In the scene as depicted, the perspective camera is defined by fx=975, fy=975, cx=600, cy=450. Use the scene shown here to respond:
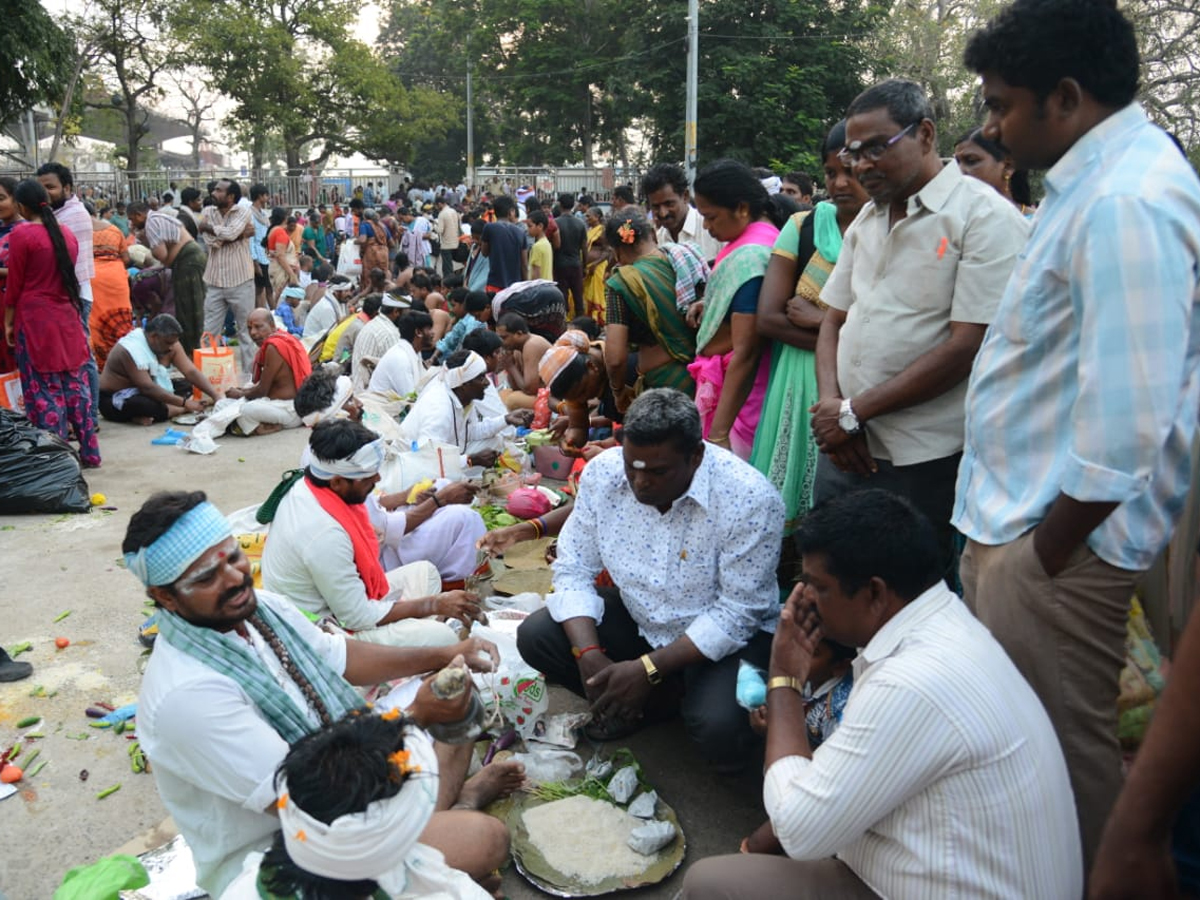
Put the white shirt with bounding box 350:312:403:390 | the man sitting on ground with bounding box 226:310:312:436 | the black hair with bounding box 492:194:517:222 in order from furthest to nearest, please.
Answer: the black hair with bounding box 492:194:517:222, the man sitting on ground with bounding box 226:310:312:436, the white shirt with bounding box 350:312:403:390

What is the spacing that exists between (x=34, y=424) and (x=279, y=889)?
19.6 ft

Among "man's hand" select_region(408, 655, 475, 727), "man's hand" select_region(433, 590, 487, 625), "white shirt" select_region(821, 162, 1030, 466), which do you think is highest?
"white shirt" select_region(821, 162, 1030, 466)

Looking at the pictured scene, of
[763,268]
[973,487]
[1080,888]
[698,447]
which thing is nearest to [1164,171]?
[973,487]

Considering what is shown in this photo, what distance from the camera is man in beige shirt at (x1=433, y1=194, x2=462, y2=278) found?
51.9ft

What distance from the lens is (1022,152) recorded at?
2082 millimetres

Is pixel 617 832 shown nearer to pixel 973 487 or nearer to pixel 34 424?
pixel 973 487

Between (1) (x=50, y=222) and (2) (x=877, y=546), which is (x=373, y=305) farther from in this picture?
(2) (x=877, y=546)

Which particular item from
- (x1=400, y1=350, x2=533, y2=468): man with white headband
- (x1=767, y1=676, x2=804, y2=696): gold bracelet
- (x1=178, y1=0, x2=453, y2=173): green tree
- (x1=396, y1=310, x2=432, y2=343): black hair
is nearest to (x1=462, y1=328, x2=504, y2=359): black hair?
(x1=400, y1=350, x2=533, y2=468): man with white headband

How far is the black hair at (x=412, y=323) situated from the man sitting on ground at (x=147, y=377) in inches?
88.0

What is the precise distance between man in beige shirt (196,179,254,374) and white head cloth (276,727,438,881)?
8851mm

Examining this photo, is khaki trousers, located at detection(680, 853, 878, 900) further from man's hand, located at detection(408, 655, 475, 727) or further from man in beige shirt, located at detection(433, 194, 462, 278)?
man in beige shirt, located at detection(433, 194, 462, 278)

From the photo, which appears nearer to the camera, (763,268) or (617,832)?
(617,832)

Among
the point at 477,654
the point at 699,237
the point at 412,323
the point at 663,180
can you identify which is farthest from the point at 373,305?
the point at 477,654

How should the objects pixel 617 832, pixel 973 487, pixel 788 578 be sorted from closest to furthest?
pixel 973 487
pixel 617 832
pixel 788 578
